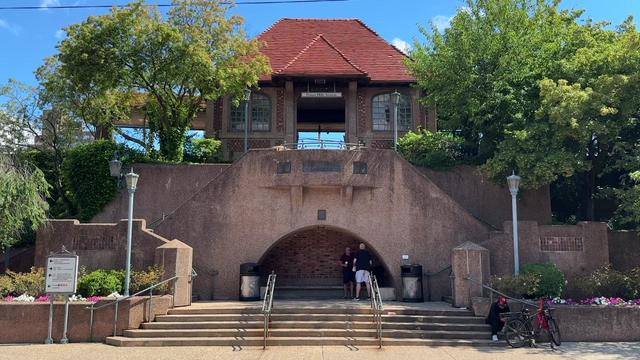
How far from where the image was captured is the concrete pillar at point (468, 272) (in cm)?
1514

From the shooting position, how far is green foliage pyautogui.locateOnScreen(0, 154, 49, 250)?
50.4ft

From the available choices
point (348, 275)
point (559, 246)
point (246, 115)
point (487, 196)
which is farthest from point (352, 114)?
point (559, 246)

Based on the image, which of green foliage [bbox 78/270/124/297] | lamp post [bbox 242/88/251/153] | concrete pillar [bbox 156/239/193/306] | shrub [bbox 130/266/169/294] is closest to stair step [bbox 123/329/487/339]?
shrub [bbox 130/266/169/294]

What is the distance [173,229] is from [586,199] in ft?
46.9

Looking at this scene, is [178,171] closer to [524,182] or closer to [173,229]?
[173,229]

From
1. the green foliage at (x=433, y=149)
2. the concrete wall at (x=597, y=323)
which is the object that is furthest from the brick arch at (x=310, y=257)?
the concrete wall at (x=597, y=323)

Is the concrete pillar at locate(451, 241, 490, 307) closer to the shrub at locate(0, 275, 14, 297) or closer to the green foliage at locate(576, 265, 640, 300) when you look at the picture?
the green foliage at locate(576, 265, 640, 300)

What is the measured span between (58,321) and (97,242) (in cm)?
360

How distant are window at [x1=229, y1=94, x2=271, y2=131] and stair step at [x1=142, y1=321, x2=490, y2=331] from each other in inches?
573

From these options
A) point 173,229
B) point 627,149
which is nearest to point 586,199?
point 627,149

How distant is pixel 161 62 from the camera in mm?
20453

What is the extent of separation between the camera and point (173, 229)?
17.7 meters

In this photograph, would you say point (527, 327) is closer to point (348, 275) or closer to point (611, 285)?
point (611, 285)

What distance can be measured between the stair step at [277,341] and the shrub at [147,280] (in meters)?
1.87
